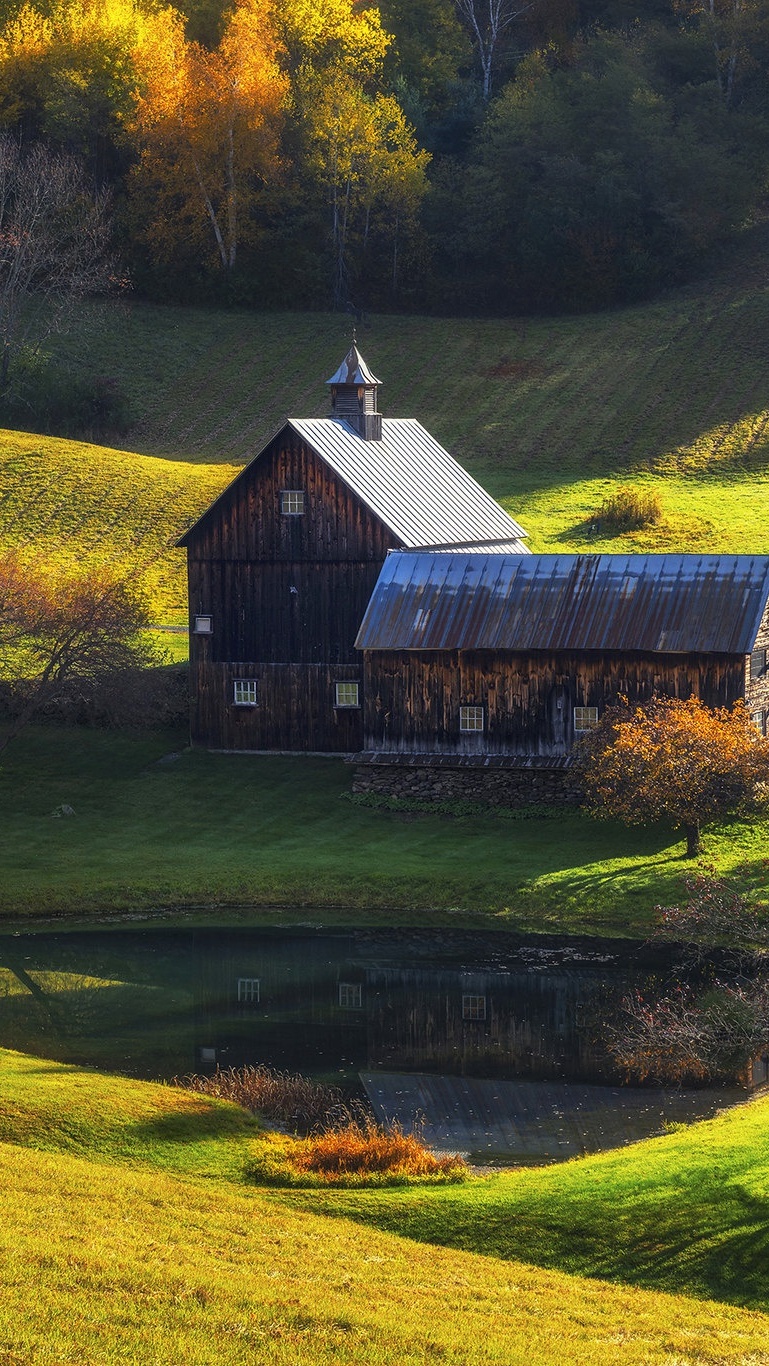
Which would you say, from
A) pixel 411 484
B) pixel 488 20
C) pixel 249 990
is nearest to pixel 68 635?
pixel 411 484

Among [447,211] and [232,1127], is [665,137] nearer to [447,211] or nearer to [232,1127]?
[447,211]

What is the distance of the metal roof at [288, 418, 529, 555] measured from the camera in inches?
1890

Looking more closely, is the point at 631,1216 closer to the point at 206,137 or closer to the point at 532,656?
the point at 532,656

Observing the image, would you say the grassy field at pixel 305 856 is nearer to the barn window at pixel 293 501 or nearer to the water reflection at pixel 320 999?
the water reflection at pixel 320 999

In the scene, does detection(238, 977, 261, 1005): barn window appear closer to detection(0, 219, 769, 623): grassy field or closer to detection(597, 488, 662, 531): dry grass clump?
detection(0, 219, 769, 623): grassy field

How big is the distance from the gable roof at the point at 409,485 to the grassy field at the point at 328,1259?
1037 inches

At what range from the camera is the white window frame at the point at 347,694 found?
47281mm

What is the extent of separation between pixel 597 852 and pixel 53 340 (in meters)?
56.0

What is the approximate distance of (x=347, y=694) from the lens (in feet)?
156

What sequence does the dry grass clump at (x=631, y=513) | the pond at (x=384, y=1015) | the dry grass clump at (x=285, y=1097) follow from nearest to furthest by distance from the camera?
the dry grass clump at (x=285, y=1097)
the pond at (x=384, y=1015)
the dry grass clump at (x=631, y=513)

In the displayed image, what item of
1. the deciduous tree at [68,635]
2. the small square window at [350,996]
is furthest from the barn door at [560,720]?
the small square window at [350,996]

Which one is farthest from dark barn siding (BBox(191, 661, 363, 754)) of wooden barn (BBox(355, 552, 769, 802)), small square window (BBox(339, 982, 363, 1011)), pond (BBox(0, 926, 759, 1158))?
small square window (BBox(339, 982, 363, 1011))

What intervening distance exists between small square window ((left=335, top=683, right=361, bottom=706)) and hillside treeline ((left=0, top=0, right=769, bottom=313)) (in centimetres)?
4906

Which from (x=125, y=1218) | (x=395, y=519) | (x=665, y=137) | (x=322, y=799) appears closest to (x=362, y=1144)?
(x=125, y=1218)
